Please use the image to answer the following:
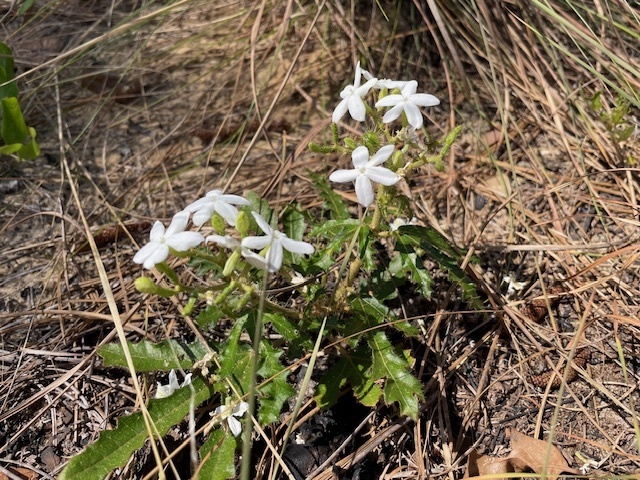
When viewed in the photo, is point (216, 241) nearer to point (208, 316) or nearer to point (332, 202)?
point (208, 316)

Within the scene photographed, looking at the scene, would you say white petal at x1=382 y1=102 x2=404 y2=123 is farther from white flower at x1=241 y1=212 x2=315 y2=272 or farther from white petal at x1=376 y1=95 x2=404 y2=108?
white flower at x1=241 y1=212 x2=315 y2=272

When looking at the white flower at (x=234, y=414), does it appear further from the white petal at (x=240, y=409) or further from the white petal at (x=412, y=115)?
the white petal at (x=412, y=115)

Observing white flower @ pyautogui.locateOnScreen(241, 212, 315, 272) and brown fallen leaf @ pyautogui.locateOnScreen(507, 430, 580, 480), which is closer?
white flower @ pyautogui.locateOnScreen(241, 212, 315, 272)

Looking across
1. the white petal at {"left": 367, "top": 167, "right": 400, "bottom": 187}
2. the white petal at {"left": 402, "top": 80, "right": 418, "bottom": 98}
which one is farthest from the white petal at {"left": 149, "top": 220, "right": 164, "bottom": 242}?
the white petal at {"left": 402, "top": 80, "right": 418, "bottom": 98}

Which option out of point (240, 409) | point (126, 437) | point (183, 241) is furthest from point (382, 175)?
point (126, 437)

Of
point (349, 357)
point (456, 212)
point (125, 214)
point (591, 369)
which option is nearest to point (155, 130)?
point (125, 214)

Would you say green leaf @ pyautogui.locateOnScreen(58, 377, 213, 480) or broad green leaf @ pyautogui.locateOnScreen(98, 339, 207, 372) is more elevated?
broad green leaf @ pyautogui.locateOnScreen(98, 339, 207, 372)


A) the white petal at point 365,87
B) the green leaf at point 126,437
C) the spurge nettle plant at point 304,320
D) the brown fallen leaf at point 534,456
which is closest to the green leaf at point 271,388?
the spurge nettle plant at point 304,320
